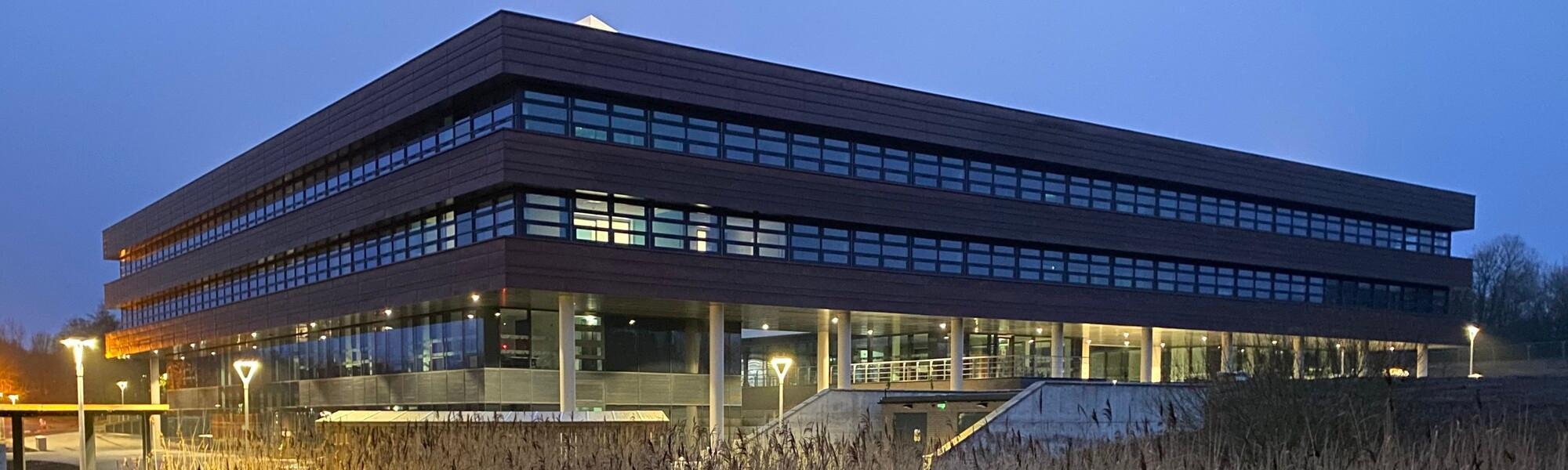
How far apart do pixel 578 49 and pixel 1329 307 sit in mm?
32735

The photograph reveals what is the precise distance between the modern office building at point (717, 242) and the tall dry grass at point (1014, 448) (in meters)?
6.65

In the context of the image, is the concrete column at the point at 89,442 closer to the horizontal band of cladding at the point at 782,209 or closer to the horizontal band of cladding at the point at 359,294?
the horizontal band of cladding at the point at 359,294

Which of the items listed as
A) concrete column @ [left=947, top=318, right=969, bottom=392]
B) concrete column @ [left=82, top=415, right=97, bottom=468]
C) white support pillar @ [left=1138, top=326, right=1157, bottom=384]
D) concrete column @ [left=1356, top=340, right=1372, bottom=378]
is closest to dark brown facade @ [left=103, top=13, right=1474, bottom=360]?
white support pillar @ [left=1138, top=326, right=1157, bottom=384]

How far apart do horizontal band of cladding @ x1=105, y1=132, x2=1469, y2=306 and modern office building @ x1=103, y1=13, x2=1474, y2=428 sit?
10 centimetres

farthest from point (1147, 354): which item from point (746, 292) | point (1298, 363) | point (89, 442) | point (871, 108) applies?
point (89, 442)

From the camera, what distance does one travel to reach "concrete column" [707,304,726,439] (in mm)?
37344

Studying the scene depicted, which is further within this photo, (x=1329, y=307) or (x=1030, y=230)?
(x=1329, y=307)

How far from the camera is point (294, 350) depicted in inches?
1892

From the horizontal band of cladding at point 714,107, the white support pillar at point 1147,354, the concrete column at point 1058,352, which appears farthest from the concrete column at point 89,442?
the white support pillar at point 1147,354

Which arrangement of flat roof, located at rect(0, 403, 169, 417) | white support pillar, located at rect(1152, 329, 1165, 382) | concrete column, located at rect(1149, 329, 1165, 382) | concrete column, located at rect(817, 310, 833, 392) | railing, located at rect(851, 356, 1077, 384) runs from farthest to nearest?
white support pillar, located at rect(1152, 329, 1165, 382) → concrete column, located at rect(1149, 329, 1165, 382) → railing, located at rect(851, 356, 1077, 384) → concrete column, located at rect(817, 310, 833, 392) → flat roof, located at rect(0, 403, 169, 417)

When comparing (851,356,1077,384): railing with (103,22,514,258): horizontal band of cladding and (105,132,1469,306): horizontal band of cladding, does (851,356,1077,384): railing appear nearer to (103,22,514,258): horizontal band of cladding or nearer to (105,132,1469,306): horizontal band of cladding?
(105,132,1469,306): horizontal band of cladding

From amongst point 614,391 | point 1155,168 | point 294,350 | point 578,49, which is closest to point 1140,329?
point 1155,168

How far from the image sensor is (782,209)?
120 ft

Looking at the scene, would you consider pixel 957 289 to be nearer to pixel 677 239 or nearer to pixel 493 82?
pixel 677 239
